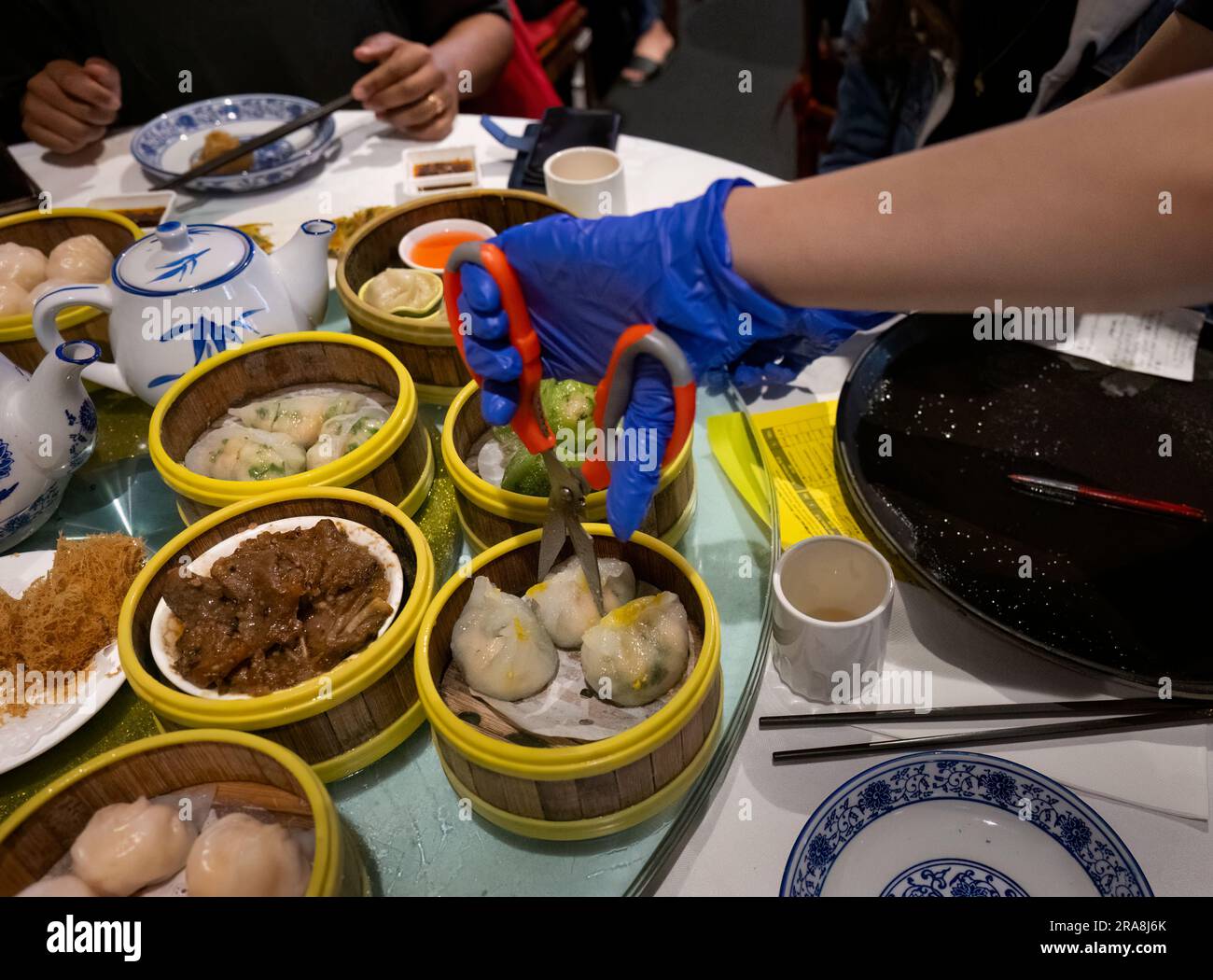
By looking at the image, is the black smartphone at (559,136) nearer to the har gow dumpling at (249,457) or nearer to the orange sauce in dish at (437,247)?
the orange sauce in dish at (437,247)

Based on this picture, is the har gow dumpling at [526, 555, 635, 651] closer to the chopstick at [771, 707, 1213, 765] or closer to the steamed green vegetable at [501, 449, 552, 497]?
the steamed green vegetable at [501, 449, 552, 497]

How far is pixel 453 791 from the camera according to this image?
4.45 feet

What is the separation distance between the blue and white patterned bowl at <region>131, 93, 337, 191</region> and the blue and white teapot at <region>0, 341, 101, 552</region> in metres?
1.14

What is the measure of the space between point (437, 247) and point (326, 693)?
4.31 ft

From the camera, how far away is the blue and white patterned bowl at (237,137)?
2.64 meters

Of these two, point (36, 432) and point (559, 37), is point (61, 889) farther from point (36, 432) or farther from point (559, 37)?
point (559, 37)

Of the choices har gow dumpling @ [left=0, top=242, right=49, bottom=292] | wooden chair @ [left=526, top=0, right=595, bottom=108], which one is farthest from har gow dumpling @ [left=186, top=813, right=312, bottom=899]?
wooden chair @ [left=526, top=0, right=595, bottom=108]

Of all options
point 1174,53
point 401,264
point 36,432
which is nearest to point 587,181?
point 401,264

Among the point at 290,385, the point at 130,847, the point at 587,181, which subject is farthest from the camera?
the point at 587,181

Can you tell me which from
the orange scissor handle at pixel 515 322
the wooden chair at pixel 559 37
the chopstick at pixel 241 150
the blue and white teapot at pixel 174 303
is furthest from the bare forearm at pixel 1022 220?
the wooden chair at pixel 559 37

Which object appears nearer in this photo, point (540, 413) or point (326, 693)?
point (326, 693)

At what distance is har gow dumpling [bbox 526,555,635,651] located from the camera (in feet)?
4.81

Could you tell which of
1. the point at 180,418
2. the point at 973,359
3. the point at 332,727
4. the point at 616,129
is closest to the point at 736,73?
the point at 616,129

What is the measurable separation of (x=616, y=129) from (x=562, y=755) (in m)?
2.03
